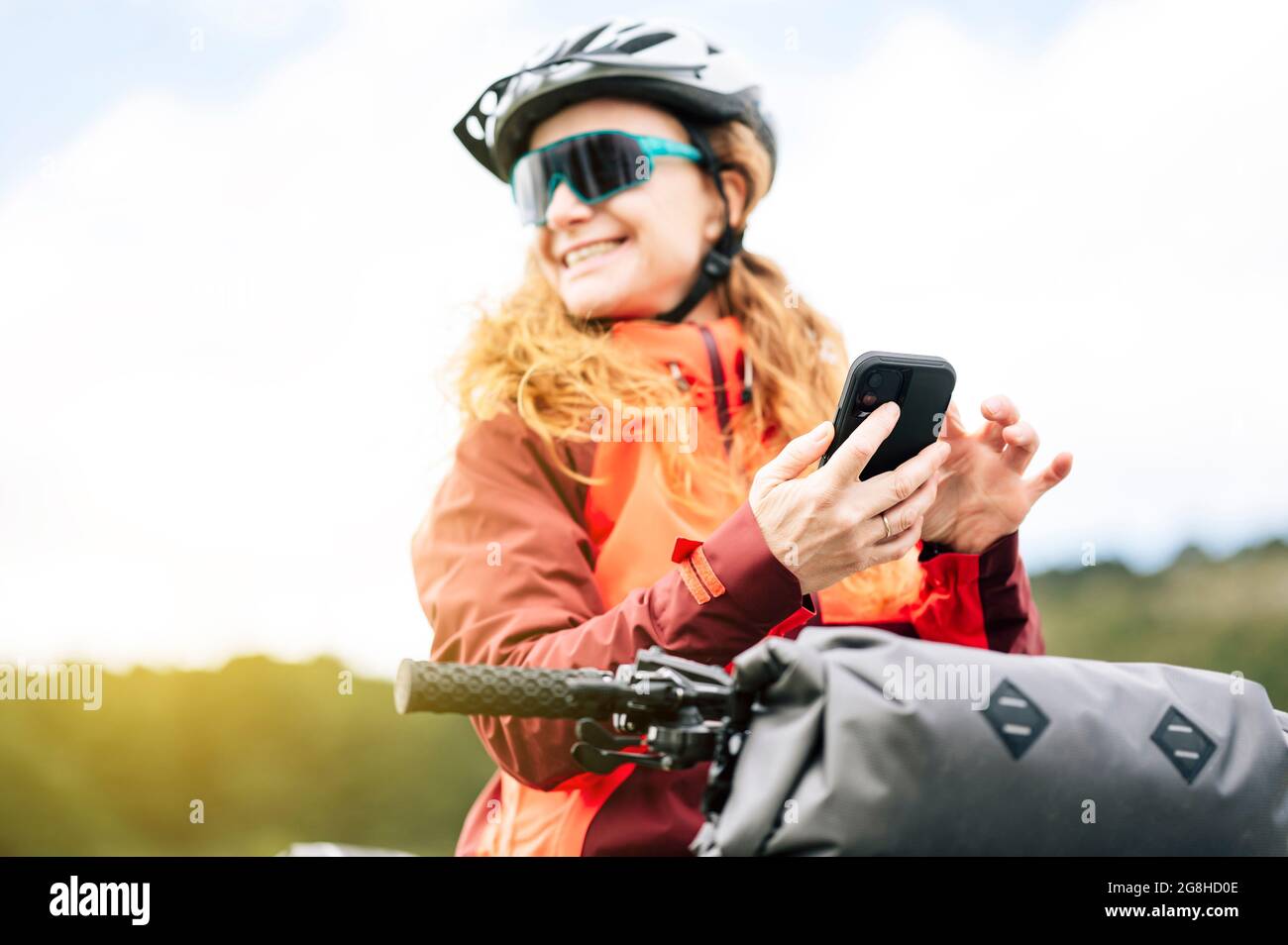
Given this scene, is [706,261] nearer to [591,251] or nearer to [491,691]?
[591,251]

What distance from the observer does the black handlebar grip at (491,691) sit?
1434 mm

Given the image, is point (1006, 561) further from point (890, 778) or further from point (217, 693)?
point (217, 693)

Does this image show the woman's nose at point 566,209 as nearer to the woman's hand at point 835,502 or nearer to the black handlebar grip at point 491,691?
the woman's hand at point 835,502

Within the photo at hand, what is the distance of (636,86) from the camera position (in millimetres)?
2832

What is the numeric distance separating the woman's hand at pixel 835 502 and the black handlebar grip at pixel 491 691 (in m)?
0.51

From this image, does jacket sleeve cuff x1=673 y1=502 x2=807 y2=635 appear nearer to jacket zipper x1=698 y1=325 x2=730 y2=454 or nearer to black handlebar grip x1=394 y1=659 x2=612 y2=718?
black handlebar grip x1=394 y1=659 x2=612 y2=718

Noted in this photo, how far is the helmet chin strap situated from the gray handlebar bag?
1544 millimetres

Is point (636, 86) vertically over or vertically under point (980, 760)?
over

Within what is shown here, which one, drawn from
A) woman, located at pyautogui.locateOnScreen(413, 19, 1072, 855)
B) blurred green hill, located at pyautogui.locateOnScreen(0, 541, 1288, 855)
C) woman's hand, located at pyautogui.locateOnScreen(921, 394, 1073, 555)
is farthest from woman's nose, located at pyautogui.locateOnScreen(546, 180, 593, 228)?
blurred green hill, located at pyautogui.locateOnScreen(0, 541, 1288, 855)

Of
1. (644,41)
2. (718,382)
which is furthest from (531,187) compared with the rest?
(718,382)

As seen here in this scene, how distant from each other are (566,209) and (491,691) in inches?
61.7

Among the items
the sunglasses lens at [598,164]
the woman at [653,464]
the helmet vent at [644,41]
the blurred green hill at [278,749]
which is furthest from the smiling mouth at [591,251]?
the blurred green hill at [278,749]

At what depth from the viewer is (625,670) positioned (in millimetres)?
1562
